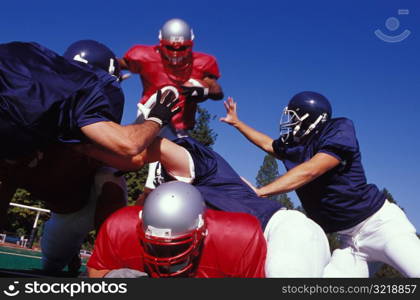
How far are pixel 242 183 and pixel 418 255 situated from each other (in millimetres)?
1482

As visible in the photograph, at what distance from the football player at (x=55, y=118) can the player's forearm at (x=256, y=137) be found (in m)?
1.85

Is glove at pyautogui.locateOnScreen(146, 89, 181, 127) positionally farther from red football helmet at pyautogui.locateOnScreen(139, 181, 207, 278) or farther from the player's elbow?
red football helmet at pyautogui.locateOnScreen(139, 181, 207, 278)

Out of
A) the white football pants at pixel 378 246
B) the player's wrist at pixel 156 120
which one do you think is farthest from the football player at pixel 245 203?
the white football pants at pixel 378 246

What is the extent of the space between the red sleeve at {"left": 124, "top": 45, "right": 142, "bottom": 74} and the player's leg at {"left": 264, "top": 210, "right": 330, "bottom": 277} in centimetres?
262

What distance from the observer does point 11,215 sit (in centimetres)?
2198

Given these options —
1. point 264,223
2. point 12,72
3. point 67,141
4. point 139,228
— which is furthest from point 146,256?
point 12,72

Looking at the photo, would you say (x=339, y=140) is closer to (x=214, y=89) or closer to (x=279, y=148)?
(x=279, y=148)

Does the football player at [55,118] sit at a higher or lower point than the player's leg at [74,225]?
higher

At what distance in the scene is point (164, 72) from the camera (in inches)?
189

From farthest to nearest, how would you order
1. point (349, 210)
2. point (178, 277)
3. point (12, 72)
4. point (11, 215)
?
point (11, 215)
point (349, 210)
point (12, 72)
point (178, 277)

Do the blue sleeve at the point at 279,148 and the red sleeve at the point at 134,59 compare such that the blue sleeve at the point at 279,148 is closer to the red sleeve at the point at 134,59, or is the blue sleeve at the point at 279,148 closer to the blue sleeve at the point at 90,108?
the red sleeve at the point at 134,59

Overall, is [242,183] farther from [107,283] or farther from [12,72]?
[12,72]

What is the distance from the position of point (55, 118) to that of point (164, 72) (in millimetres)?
2033

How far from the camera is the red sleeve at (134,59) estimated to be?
4.91 meters
